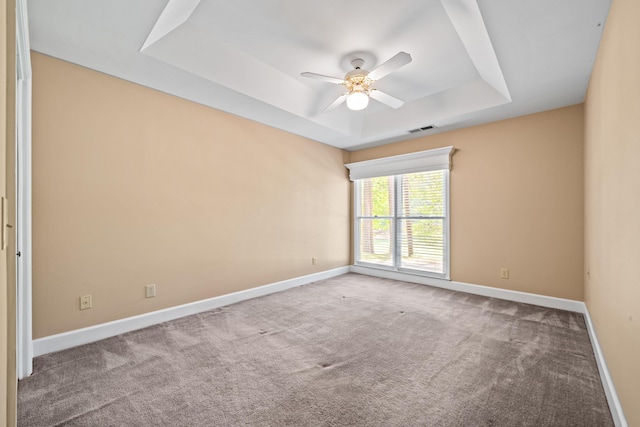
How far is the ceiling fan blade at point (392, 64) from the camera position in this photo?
2221 millimetres

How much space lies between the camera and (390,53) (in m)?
2.80

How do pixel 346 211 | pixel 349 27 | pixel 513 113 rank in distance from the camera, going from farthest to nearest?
1. pixel 346 211
2. pixel 513 113
3. pixel 349 27

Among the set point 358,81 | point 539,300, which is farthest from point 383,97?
point 539,300

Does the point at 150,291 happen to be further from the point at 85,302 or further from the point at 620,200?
the point at 620,200

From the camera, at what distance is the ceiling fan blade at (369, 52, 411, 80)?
2.22m

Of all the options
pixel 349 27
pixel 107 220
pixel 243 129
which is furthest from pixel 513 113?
pixel 107 220

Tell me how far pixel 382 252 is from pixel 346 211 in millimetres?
1050

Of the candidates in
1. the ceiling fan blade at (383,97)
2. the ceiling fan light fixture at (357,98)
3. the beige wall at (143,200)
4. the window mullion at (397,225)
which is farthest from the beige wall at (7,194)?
the window mullion at (397,225)

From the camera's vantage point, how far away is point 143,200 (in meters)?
2.89

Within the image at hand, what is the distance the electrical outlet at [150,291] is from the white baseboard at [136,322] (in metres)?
0.18

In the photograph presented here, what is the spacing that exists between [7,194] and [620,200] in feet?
9.15

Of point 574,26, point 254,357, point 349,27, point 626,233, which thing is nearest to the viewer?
point 626,233

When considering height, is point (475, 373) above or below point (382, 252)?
below

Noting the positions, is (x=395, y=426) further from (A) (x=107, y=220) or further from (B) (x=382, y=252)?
(B) (x=382, y=252)
